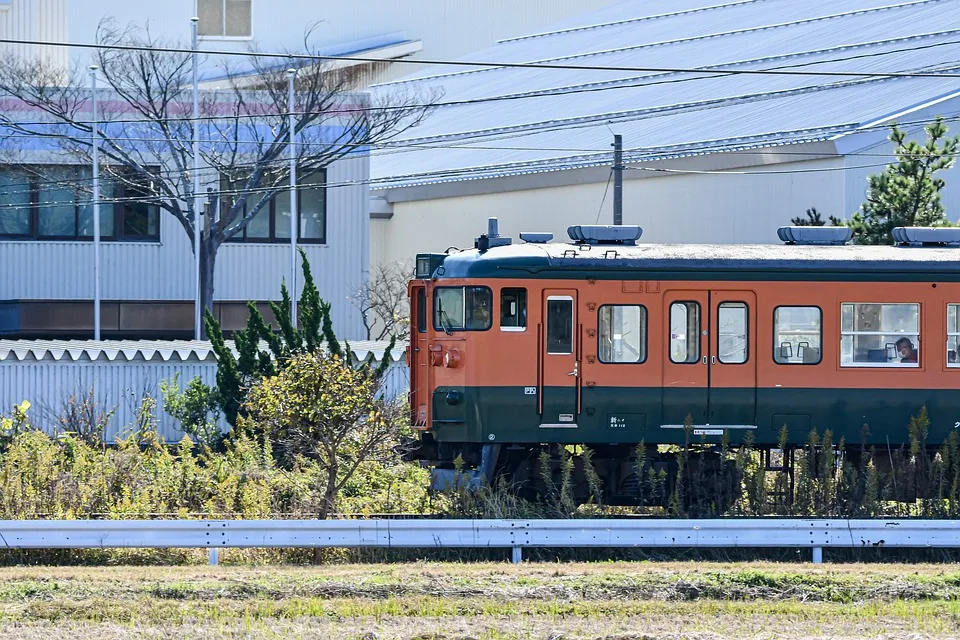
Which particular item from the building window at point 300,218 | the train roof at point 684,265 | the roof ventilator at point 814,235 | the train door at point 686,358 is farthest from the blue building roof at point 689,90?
the train door at point 686,358

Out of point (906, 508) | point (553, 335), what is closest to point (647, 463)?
point (553, 335)

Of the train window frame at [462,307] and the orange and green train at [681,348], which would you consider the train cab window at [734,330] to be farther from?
the train window frame at [462,307]

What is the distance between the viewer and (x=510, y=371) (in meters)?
16.2

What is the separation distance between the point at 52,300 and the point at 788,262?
88.7 feet

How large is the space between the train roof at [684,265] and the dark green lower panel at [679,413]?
1.35 metres

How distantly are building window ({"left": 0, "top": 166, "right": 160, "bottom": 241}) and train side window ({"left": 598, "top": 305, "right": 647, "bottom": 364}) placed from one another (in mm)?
23266

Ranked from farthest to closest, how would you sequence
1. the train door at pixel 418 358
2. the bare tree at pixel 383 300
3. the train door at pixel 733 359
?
1. the bare tree at pixel 383 300
2. the train door at pixel 418 358
3. the train door at pixel 733 359

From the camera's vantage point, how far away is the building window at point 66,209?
37.4m

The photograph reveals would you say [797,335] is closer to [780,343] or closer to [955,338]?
[780,343]

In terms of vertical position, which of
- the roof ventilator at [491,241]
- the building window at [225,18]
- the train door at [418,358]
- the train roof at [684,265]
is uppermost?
the building window at [225,18]

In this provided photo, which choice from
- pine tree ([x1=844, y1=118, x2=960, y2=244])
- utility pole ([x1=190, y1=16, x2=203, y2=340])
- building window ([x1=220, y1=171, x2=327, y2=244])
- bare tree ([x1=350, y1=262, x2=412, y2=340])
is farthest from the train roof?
building window ([x1=220, y1=171, x2=327, y2=244])

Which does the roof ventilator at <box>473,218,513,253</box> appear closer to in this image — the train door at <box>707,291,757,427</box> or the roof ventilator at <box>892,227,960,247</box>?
the train door at <box>707,291,757,427</box>

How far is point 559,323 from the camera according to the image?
640 inches

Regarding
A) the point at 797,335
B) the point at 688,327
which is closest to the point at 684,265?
the point at 688,327
